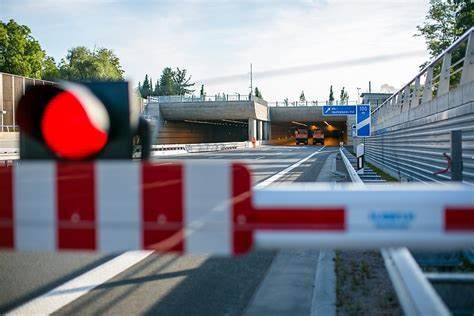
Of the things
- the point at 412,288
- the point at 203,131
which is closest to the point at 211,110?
the point at 203,131

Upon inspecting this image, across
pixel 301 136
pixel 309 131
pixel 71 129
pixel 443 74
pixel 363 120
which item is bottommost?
pixel 71 129

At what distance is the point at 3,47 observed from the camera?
62219 mm

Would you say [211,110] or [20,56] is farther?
[211,110]

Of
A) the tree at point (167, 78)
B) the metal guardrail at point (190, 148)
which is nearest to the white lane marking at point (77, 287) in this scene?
the tree at point (167, 78)

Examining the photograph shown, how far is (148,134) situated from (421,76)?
1251 cm

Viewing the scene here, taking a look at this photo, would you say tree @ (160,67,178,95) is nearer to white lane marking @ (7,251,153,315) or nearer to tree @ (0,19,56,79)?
white lane marking @ (7,251,153,315)

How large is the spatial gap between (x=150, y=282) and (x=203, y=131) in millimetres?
87560

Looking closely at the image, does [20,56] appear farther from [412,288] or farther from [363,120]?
[412,288]

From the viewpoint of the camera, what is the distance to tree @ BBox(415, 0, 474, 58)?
4928 centimetres

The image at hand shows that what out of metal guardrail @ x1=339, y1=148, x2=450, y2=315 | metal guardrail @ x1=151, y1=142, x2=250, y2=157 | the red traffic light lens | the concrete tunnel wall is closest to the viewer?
the red traffic light lens

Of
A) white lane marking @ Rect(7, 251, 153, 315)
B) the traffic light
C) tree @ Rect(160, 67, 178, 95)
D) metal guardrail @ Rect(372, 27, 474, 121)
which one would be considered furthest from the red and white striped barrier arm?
metal guardrail @ Rect(372, 27, 474, 121)

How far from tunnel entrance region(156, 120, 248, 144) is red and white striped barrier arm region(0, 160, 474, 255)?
63.6 metres

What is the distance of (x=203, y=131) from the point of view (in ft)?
305

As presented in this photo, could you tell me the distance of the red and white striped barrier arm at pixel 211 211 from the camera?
1844mm
